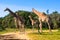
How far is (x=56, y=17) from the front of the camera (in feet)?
166

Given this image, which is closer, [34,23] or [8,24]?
[34,23]

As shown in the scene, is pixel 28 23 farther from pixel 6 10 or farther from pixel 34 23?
pixel 6 10

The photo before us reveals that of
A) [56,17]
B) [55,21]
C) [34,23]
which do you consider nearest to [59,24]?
[55,21]

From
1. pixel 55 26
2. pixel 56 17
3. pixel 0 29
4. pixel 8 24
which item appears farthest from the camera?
pixel 56 17

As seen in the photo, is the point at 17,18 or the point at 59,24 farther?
the point at 59,24

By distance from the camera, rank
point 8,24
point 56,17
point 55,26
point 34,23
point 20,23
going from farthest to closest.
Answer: point 56,17 < point 8,24 < point 55,26 < point 34,23 < point 20,23

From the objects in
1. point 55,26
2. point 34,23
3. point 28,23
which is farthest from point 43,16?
point 28,23

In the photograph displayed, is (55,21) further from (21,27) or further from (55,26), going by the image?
(21,27)

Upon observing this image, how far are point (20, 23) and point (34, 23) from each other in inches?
267

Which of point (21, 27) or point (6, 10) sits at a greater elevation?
point (6, 10)

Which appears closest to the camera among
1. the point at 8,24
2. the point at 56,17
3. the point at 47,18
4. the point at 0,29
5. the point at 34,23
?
the point at 47,18

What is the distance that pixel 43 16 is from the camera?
75.2 ft

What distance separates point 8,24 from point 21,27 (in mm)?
22330

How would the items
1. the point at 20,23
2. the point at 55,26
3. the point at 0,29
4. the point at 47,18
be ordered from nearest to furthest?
the point at 47,18, the point at 20,23, the point at 0,29, the point at 55,26
